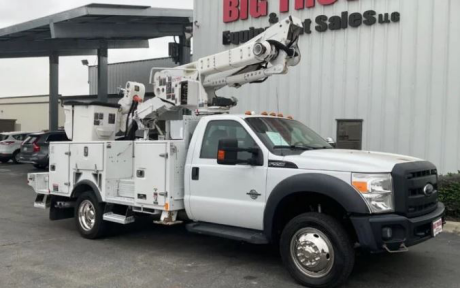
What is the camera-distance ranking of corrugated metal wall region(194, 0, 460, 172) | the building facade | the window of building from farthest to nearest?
1. the building facade
2. the window of building
3. corrugated metal wall region(194, 0, 460, 172)

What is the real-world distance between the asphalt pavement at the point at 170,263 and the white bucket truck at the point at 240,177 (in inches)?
17.6

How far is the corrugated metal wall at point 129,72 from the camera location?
27.3 meters

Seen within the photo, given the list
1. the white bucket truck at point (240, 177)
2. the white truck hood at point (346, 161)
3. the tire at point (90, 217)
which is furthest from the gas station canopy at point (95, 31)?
the white truck hood at point (346, 161)

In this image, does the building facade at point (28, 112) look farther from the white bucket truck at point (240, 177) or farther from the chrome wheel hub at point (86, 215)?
the chrome wheel hub at point (86, 215)

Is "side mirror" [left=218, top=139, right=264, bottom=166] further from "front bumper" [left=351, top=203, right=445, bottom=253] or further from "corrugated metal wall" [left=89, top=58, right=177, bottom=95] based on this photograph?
"corrugated metal wall" [left=89, top=58, right=177, bottom=95]

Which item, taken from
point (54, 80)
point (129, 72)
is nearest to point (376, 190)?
point (54, 80)

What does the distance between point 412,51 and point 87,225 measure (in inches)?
305

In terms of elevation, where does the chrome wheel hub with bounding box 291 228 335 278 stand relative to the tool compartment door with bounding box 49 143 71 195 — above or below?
below

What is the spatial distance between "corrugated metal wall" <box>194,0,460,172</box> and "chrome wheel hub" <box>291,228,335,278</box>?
472 cm

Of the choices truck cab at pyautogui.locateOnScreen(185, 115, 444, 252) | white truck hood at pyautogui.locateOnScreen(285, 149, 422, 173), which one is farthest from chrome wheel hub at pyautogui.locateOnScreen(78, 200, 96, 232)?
white truck hood at pyautogui.locateOnScreen(285, 149, 422, 173)

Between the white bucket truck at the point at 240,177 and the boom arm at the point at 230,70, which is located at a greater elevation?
the boom arm at the point at 230,70

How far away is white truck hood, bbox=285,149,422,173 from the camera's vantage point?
193 inches

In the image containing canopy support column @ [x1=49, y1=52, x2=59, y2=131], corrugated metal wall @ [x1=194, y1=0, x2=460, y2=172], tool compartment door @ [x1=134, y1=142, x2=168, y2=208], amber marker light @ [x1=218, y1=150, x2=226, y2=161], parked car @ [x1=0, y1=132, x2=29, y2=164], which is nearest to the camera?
amber marker light @ [x1=218, y1=150, x2=226, y2=161]

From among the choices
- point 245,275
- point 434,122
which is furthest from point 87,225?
point 434,122
